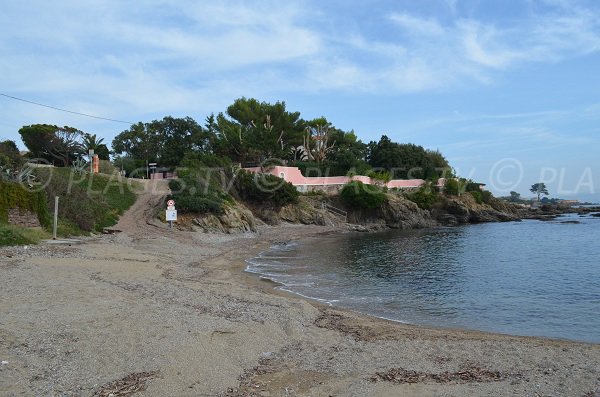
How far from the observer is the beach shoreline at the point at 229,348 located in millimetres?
6527

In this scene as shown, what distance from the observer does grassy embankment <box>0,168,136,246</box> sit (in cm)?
2144

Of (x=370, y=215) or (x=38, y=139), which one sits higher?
(x=38, y=139)

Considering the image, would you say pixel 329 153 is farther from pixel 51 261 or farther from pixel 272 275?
pixel 51 261

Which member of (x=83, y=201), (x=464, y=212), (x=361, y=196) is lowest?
(x=464, y=212)

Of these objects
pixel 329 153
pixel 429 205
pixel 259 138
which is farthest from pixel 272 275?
pixel 329 153

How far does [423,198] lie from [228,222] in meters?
37.0

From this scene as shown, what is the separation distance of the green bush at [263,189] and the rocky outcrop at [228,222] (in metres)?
8.21

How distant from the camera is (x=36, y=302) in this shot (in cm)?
1005

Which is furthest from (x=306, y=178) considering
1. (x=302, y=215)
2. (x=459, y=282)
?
(x=459, y=282)

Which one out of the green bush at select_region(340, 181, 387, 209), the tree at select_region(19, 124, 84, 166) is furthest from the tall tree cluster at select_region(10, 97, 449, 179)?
the green bush at select_region(340, 181, 387, 209)

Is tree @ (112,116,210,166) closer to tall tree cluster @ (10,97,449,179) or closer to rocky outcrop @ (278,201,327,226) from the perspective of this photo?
tall tree cluster @ (10,97,449,179)

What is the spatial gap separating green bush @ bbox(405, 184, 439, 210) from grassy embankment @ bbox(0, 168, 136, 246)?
40.3m

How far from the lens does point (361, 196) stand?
59.9 meters

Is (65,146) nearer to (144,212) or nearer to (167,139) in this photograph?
(167,139)
